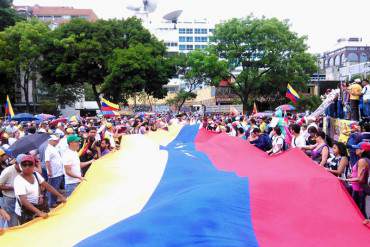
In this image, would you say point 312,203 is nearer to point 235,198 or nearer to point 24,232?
point 235,198

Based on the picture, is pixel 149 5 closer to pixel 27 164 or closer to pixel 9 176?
pixel 9 176

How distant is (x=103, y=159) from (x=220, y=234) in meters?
4.88

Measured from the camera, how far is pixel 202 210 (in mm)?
4957

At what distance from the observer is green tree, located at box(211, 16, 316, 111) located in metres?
45.0

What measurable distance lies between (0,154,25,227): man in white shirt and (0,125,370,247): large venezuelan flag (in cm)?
101

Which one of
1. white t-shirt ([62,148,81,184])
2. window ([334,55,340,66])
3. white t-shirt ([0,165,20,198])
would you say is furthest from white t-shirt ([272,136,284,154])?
window ([334,55,340,66])

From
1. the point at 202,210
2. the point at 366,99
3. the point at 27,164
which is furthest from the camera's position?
the point at 366,99

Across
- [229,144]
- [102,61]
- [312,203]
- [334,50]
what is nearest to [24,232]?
[312,203]

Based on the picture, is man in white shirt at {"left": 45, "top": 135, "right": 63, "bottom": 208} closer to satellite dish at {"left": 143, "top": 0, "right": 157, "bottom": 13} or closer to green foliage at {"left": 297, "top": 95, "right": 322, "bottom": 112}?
green foliage at {"left": 297, "top": 95, "right": 322, "bottom": 112}

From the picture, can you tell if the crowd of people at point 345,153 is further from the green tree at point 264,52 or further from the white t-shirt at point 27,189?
the green tree at point 264,52

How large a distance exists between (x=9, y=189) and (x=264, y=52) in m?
40.3

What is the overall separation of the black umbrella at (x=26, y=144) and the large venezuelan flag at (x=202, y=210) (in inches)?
85.0

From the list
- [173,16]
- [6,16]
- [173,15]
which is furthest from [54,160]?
[173,16]

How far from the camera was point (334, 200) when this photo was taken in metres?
6.01
